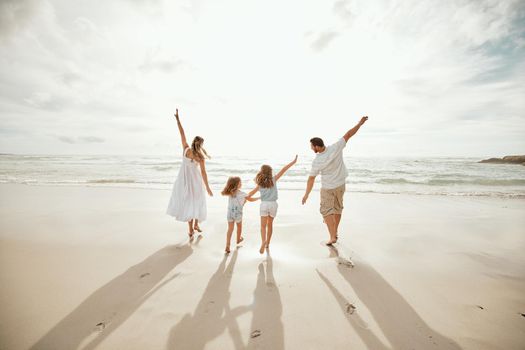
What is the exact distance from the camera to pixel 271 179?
4.56 m

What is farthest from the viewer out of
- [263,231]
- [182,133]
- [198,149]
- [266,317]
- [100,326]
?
[182,133]

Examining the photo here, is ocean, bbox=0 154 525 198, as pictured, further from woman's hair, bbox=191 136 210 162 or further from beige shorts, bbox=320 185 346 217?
beige shorts, bbox=320 185 346 217

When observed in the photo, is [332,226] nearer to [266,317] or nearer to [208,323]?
[266,317]

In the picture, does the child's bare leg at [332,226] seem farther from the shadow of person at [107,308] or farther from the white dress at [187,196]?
the shadow of person at [107,308]

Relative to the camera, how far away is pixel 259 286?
326 centimetres

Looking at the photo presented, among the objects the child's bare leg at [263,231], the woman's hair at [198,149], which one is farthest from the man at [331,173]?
the woman's hair at [198,149]

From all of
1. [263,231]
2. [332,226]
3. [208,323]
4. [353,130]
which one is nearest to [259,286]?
[208,323]

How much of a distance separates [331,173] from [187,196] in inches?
129

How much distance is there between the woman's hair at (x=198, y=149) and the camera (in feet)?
16.2

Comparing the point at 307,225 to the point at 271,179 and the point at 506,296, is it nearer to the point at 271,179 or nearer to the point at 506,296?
the point at 271,179

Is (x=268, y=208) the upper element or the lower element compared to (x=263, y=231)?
upper

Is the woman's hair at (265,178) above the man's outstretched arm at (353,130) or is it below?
below

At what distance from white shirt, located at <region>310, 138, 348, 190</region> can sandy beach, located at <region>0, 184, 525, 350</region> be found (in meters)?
1.39

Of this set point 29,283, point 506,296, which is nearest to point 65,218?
point 29,283
